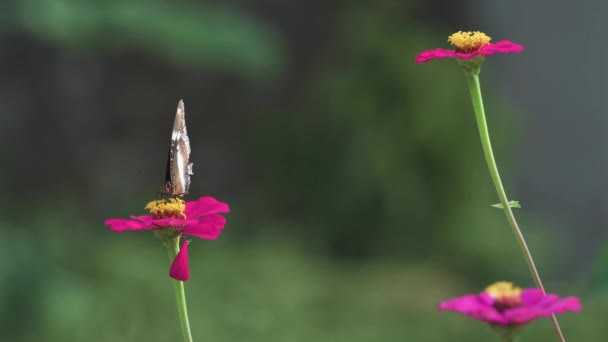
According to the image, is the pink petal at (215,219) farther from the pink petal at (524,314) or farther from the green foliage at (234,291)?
the green foliage at (234,291)

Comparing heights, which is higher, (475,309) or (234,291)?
(234,291)

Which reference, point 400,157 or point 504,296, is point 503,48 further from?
point 400,157

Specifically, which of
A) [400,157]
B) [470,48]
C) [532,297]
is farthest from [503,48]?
[400,157]

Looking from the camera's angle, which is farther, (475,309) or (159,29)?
(159,29)

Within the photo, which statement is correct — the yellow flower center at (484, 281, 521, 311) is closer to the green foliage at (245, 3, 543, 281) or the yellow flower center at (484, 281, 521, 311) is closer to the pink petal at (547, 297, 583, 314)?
the pink petal at (547, 297, 583, 314)

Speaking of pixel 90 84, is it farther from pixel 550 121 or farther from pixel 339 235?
pixel 550 121

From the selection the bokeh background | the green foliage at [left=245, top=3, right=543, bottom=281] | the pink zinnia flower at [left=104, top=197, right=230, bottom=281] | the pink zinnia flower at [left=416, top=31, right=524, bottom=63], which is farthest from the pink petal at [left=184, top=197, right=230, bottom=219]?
the green foliage at [left=245, top=3, right=543, bottom=281]

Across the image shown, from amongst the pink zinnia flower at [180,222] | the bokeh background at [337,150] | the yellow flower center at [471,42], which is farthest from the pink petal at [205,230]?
the bokeh background at [337,150]
